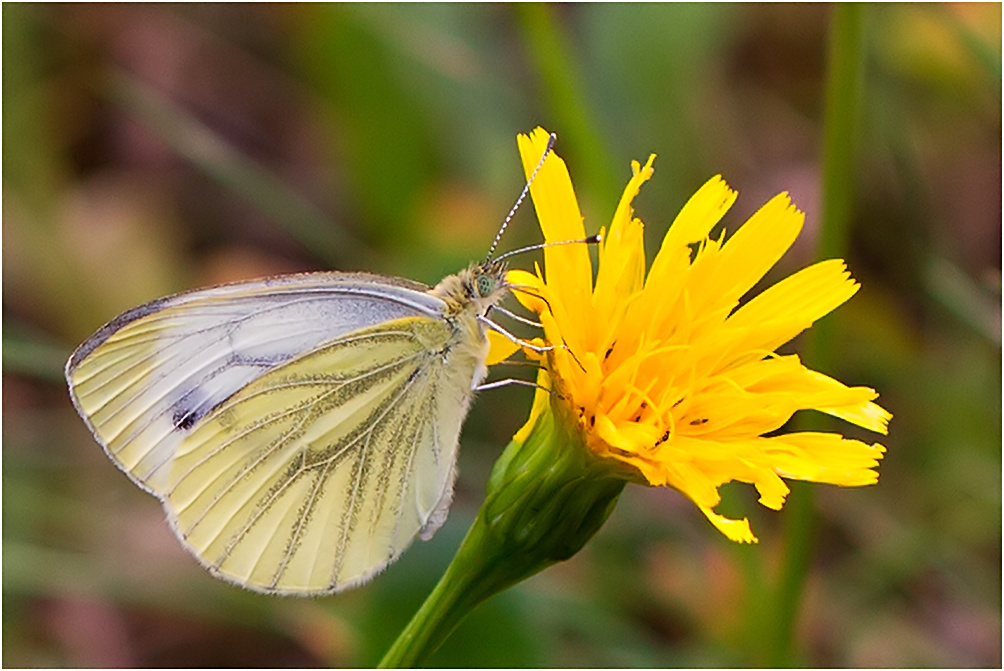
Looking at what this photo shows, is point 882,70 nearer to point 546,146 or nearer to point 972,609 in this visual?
point 972,609

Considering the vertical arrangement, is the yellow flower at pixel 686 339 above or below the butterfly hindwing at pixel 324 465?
above

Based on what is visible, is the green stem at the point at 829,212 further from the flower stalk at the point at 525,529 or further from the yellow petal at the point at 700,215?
the flower stalk at the point at 525,529

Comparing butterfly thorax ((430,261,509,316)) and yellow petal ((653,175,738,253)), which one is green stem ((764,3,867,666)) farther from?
butterfly thorax ((430,261,509,316))

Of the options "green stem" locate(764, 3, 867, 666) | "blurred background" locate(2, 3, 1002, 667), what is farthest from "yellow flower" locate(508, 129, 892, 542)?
"blurred background" locate(2, 3, 1002, 667)

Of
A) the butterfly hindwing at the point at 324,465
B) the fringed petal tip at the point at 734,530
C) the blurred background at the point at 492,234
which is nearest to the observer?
the fringed petal tip at the point at 734,530

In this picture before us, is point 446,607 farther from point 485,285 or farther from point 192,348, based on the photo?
point 192,348

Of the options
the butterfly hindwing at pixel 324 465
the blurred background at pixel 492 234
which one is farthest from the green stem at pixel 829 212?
the butterfly hindwing at pixel 324 465

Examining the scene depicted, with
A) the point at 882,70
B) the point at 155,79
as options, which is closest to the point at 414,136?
the point at 155,79
